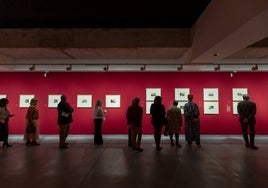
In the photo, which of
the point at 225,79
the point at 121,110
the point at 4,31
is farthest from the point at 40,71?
the point at 225,79

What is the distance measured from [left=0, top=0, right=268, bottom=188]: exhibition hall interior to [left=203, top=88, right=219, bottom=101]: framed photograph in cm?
5

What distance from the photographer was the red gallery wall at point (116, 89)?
435 inches

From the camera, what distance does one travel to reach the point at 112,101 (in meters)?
11.1

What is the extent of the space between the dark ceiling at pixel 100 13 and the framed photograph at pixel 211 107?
453cm

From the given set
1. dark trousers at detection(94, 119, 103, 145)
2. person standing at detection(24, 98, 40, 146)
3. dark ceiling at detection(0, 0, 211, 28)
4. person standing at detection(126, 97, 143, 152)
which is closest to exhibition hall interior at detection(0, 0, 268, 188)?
dark ceiling at detection(0, 0, 211, 28)

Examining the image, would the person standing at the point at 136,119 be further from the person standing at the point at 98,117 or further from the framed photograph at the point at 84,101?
the framed photograph at the point at 84,101

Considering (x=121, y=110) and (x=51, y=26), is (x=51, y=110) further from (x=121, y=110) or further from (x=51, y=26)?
(x=51, y=26)

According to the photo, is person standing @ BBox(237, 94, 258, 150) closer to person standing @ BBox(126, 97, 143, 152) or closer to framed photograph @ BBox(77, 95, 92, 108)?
person standing @ BBox(126, 97, 143, 152)

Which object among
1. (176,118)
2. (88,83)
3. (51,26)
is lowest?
(176,118)

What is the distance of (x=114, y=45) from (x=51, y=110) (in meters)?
5.15

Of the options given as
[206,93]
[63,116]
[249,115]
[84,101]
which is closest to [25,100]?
[84,101]

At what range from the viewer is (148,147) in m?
8.50

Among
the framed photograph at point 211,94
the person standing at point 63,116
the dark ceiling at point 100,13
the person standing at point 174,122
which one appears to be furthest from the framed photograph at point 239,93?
the person standing at point 63,116

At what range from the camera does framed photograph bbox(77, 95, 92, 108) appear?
11.1 metres
